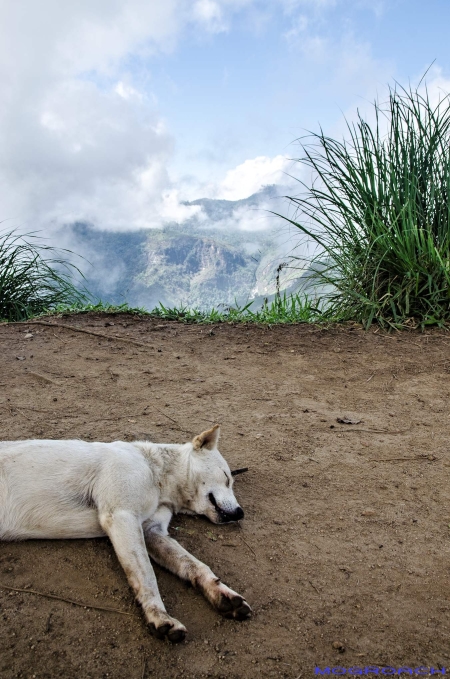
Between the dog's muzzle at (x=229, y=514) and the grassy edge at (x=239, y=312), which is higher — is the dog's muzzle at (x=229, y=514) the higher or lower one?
the lower one

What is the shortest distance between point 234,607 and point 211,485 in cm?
80

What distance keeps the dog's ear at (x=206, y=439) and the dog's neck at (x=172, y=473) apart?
66 mm

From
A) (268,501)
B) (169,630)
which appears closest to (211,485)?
(268,501)

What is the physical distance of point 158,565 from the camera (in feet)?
8.23

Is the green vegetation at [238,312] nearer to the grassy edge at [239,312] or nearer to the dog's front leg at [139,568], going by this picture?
the grassy edge at [239,312]

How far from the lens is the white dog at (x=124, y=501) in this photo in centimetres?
229

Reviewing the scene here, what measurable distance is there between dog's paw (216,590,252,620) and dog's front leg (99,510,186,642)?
206 mm

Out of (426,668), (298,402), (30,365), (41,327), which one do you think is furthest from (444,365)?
(41,327)

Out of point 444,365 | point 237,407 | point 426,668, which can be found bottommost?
point 426,668

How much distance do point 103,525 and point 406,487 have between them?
1.87 metres

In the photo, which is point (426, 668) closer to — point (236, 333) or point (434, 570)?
point (434, 570)

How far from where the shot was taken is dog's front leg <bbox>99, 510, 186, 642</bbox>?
2.05m

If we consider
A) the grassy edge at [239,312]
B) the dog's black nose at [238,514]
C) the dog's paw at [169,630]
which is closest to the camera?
the dog's paw at [169,630]

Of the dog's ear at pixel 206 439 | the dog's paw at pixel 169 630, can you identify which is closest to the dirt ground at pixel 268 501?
the dog's paw at pixel 169 630
